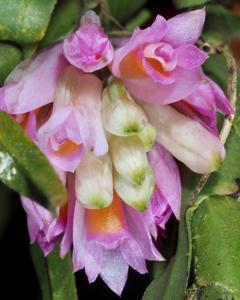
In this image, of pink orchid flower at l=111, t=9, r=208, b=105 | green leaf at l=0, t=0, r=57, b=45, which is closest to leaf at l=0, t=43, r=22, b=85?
green leaf at l=0, t=0, r=57, b=45

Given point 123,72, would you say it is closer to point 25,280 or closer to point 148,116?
point 148,116

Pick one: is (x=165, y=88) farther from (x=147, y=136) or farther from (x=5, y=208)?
(x=5, y=208)

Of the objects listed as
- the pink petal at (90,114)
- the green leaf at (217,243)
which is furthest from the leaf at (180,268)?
the pink petal at (90,114)

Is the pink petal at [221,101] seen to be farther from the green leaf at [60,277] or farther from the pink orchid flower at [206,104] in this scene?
the green leaf at [60,277]

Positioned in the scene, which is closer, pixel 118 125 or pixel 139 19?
pixel 118 125

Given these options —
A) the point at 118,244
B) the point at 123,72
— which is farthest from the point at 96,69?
the point at 118,244

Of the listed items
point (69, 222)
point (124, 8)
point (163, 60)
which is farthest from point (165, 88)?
point (124, 8)
